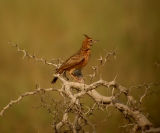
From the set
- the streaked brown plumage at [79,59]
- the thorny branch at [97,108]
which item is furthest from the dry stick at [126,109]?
the streaked brown plumage at [79,59]

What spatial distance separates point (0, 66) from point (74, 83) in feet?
14.9

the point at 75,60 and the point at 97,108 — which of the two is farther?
the point at 75,60

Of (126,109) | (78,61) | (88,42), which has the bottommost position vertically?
(126,109)

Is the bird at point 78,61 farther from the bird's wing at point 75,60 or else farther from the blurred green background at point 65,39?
the blurred green background at point 65,39

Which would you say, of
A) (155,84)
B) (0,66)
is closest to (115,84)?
(155,84)

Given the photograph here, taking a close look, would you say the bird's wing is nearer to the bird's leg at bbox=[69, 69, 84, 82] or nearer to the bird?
the bird

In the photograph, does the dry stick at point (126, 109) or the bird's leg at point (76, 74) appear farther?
the bird's leg at point (76, 74)

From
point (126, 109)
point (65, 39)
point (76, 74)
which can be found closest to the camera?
point (126, 109)

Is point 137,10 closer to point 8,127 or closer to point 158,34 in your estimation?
point 158,34

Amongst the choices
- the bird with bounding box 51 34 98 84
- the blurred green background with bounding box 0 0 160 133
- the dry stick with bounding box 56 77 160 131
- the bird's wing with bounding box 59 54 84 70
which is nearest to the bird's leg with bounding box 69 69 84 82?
the bird with bounding box 51 34 98 84

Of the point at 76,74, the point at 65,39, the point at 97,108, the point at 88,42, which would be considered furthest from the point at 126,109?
the point at 65,39

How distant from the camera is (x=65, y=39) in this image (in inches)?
537

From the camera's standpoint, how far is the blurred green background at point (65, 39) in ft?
39.6

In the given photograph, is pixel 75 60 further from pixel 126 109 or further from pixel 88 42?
pixel 126 109
